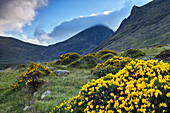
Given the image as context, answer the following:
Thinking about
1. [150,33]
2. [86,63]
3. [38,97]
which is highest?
[150,33]

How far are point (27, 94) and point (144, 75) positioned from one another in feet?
25.7

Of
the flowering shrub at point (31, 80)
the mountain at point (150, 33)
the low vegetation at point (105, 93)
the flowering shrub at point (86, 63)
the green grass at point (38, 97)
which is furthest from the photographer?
the mountain at point (150, 33)

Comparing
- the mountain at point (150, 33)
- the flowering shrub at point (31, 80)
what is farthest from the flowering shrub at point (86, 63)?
the mountain at point (150, 33)

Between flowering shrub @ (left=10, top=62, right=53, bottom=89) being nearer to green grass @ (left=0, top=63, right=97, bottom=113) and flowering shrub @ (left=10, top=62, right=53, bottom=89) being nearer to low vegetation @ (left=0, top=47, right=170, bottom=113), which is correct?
→ low vegetation @ (left=0, top=47, right=170, bottom=113)

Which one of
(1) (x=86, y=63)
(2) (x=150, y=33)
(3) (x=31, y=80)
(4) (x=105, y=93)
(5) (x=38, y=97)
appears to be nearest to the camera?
(4) (x=105, y=93)

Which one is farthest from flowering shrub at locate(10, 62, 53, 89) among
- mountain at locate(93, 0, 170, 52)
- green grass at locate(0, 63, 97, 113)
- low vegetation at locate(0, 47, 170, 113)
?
mountain at locate(93, 0, 170, 52)

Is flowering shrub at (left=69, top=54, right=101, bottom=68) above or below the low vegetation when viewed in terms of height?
above

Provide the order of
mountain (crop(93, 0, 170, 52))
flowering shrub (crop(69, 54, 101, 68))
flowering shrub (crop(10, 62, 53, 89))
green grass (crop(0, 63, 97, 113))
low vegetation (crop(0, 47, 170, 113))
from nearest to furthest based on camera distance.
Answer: low vegetation (crop(0, 47, 170, 113)) < green grass (crop(0, 63, 97, 113)) < flowering shrub (crop(10, 62, 53, 89)) < flowering shrub (crop(69, 54, 101, 68)) < mountain (crop(93, 0, 170, 52))

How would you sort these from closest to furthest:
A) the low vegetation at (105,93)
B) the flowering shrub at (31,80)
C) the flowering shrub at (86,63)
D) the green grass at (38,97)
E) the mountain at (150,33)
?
the low vegetation at (105,93) → the green grass at (38,97) → the flowering shrub at (31,80) → the flowering shrub at (86,63) → the mountain at (150,33)

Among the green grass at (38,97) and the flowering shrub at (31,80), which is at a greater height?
the flowering shrub at (31,80)

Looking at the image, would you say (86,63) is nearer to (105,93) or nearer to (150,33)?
(105,93)

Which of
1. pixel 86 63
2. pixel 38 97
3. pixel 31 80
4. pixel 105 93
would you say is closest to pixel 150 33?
pixel 86 63

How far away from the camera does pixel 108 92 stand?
3689 millimetres

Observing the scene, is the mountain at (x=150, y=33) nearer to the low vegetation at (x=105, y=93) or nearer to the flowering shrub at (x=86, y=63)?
the flowering shrub at (x=86, y=63)
